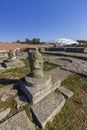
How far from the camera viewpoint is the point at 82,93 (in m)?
3.87

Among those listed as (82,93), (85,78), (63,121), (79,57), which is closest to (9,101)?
(63,121)

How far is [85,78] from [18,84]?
2.55 m

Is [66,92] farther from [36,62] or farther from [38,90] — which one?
[36,62]

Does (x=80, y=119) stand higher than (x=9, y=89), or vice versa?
(x=9, y=89)

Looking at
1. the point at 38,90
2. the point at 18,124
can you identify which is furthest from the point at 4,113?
the point at 38,90

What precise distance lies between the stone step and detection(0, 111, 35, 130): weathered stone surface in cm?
22

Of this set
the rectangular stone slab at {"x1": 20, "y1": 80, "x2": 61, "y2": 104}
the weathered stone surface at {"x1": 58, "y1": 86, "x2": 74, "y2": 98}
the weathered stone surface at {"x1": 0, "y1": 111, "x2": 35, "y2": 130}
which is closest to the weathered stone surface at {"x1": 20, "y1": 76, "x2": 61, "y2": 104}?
the rectangular stone slab at {"x1": 20, "y1": 80, "x2": 61, "y2": 104}

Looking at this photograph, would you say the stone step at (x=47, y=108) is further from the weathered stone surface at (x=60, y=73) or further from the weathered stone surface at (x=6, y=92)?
the weathered stone surface at (x=60, y=73)

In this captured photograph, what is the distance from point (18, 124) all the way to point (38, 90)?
0.96m

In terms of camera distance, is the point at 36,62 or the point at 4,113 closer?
the point at 4,113

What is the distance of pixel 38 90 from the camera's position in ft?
10.8

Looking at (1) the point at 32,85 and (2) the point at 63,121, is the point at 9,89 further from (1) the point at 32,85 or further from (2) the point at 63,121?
(2) the point at 63,121

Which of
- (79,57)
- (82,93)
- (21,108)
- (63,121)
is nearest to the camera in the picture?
(63,121)

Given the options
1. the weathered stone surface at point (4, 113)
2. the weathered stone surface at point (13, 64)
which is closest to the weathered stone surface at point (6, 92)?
the weathered stone surface at point (4, 113)
